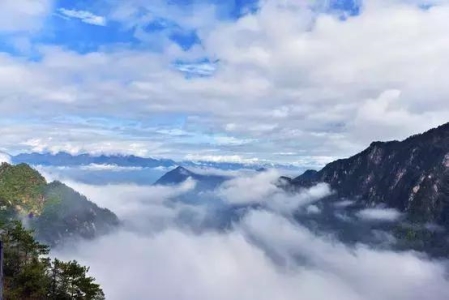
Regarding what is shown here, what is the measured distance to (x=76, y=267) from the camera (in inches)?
4237

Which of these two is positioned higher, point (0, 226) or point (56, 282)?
point (0, 226)

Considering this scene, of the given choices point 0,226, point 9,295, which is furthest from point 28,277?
point 0,226

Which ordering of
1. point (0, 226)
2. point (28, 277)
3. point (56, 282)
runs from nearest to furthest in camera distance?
point (28, 277)
point (56, 282)
point (0, 226)

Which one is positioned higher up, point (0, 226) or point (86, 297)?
point (0, 226)

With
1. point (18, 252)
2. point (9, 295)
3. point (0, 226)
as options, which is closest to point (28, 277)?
point (9, 295)

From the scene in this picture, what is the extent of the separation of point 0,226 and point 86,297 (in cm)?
5943

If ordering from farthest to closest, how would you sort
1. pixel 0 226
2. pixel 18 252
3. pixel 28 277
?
pixel 0 226, pixel 18 252, pixel 28 277

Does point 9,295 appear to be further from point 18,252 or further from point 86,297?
point 18,252

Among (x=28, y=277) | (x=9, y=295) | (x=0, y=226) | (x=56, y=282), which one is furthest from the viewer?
(x=0, y=226)

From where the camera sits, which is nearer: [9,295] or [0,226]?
[9,295]

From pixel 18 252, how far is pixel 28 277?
24.7 metres

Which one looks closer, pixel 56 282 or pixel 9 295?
pixel 9 295

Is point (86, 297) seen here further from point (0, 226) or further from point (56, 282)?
point (0, 226)

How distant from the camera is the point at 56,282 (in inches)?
4444
